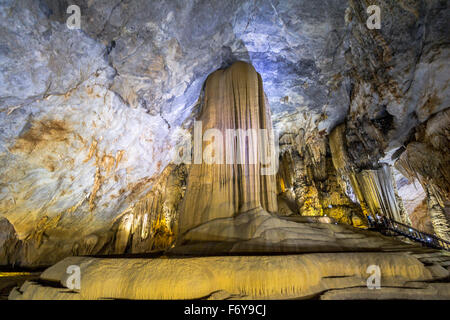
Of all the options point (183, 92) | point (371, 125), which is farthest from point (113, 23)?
point (371, 125)

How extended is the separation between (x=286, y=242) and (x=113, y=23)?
4.81m

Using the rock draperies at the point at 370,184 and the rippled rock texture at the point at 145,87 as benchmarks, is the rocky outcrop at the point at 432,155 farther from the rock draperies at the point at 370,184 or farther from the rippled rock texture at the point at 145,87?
the rock draperies at the point at 370,184

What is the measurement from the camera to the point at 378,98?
22.2 feet

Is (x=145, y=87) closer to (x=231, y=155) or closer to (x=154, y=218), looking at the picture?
(x=231, y=155)

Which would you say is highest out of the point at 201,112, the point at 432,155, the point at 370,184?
the point at 201,112

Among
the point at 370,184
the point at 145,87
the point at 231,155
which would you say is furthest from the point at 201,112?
the point at 370,184

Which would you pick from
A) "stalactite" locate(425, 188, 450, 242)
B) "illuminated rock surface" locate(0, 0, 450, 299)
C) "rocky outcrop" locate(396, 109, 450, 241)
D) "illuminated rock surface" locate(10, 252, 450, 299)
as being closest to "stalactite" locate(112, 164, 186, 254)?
"illuminated rock surface" locate(0, 0, 450, 299)

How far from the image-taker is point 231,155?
5289 mm

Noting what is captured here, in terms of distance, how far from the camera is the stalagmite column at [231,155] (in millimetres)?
4750

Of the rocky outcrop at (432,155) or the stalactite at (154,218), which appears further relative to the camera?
the stalactite at (154,218)

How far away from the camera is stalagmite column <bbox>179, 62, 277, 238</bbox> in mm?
4750

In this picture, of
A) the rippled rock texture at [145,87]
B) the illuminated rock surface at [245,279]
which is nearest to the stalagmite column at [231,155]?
the rippled rock texture at [145,87]

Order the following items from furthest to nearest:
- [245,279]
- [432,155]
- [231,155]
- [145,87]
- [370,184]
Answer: [370,184] < [432,155] < [145,87] < [231,155] < [245,279]

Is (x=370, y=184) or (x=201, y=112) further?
(x=370, y=184)
